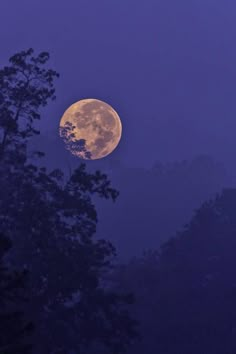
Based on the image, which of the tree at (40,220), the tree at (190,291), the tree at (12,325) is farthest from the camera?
the tree at (190,291)

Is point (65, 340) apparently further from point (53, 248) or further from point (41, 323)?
point (53, 248)

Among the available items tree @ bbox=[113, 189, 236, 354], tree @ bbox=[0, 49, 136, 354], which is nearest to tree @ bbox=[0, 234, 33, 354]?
tree @ bbox=[0, 49, 136, 354]

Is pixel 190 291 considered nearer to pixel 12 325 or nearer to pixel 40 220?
pixel 40 220

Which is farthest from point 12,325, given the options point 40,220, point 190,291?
point 190,291

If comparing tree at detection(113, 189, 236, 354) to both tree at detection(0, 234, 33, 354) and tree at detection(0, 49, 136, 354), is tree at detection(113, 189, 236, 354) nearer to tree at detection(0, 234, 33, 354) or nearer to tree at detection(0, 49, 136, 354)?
tree at detection(0, 49, 136, 354)

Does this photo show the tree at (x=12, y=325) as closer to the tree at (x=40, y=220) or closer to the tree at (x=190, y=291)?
the tree at (x=40, y=220)

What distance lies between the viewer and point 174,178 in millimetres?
85312

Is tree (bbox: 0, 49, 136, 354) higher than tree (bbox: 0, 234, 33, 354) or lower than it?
higher

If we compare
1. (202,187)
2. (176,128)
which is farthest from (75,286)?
(176,128)

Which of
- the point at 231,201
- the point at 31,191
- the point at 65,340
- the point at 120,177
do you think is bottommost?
the point at 65,340

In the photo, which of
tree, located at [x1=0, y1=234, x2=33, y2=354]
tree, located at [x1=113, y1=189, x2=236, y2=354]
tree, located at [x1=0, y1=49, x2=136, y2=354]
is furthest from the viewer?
tree, located at [x1=113, y1=189, x2=236, y2=354]

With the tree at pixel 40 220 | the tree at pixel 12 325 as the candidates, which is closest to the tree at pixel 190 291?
the tree at pixel 40 220

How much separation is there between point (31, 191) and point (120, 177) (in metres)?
70.4

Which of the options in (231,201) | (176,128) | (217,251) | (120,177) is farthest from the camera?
(176,128)
